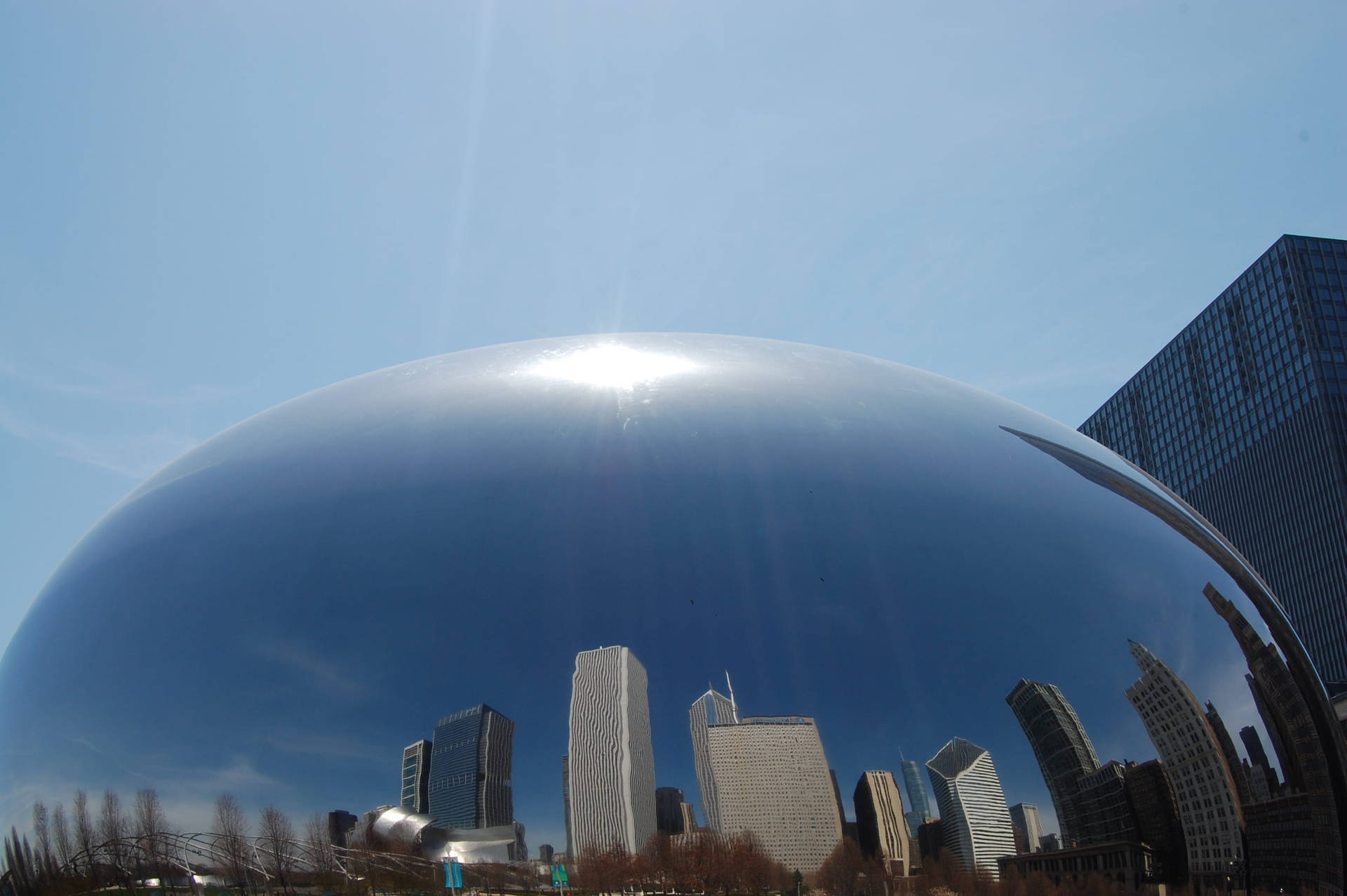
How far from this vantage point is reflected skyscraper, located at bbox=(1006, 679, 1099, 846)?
28.6ft

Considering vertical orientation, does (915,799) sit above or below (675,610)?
below

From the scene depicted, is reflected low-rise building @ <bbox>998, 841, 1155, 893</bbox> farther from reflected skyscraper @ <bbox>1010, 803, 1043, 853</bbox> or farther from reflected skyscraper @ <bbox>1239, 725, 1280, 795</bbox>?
reflected skyscraper @ <bbox>1239, 725, 1280, 795</bbox>

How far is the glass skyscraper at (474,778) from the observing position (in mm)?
8633

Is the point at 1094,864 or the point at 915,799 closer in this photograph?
the point at 915,799

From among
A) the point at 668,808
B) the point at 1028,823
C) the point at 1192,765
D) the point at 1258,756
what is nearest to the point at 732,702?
the point at 668,808

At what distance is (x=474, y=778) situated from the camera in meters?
8.62

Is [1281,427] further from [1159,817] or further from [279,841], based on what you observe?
[279,841]

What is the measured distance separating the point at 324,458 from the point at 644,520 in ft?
13.3

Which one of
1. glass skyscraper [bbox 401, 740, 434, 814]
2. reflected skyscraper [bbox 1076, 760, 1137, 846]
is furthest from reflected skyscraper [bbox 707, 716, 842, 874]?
glass skyscraper [bbox 401, 740, 434, 814]

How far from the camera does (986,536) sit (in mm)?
10539

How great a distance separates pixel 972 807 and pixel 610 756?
289 cm

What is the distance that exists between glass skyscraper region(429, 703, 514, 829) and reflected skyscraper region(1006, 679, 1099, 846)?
168 inches

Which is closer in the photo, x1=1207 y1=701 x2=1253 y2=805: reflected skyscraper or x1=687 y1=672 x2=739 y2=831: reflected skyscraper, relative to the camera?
x1=687 y1=672 x2=739 y2=831: reflected skyscraper

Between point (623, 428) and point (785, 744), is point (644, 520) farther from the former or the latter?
point (785, 744)
